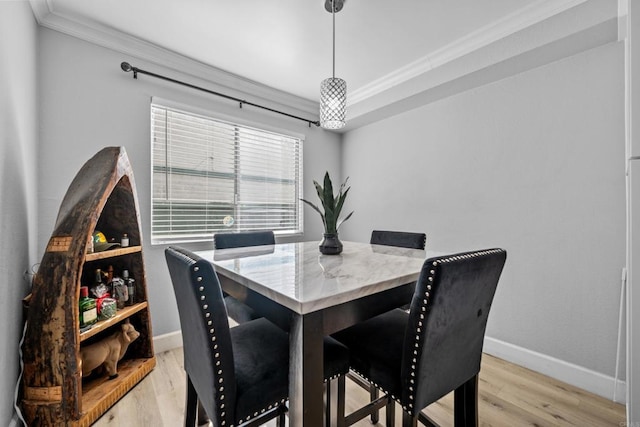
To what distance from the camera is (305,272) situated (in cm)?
109

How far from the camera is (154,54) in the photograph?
86.0 inches

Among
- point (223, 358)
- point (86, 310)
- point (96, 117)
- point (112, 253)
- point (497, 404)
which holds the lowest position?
point (497, 404)

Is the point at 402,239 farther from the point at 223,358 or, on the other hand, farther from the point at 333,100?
the point at 223,358

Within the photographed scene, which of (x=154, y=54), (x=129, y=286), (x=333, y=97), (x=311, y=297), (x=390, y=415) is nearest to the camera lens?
(x=311, y=297)

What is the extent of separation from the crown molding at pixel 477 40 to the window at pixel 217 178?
1.24 metres

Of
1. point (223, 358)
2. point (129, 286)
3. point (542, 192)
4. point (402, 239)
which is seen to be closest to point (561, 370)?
point (542, 192)

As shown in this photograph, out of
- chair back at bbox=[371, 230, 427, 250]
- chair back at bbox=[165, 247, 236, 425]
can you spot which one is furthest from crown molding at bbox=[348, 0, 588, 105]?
chair back at bbox=[165, 247, 236, 425]

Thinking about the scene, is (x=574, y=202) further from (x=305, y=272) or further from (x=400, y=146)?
(x=305, y=272)

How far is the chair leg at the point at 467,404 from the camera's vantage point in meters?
1.12

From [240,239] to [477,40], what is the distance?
7.61ft

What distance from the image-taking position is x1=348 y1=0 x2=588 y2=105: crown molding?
175 centimetres

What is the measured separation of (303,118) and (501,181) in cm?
Answer: 214

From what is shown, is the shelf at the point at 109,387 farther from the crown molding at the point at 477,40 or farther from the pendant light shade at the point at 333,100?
the crown molding at the point at 477,40

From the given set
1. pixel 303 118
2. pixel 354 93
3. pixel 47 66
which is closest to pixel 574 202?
pixel 354 93
